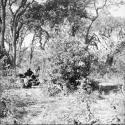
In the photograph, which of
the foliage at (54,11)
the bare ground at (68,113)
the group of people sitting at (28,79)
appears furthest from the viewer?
the foliage at (54,11)

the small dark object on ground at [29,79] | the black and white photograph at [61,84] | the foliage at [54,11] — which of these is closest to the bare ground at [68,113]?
the black and white photograph at [61,84]

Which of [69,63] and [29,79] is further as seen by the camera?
[29,79]

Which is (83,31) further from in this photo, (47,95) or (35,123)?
(35,123)

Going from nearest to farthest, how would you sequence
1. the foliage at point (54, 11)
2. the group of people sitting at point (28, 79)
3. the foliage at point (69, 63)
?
the foliage at point (69, 63) → the group of people sitting at point (28, 79) → the foliage at point (54, 11)

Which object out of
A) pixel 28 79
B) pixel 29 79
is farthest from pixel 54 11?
pixel 28 79

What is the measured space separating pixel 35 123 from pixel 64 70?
599cm

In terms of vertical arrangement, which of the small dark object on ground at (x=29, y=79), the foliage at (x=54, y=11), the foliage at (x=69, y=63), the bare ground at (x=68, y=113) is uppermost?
the foliage at (x=54, y=11)

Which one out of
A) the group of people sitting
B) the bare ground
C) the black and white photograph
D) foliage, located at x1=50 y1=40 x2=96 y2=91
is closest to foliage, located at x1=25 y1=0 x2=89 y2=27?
the black and white photograph

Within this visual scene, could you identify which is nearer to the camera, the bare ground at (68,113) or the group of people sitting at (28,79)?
the bare ground at (68,113)

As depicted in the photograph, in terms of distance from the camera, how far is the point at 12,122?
24.8ft

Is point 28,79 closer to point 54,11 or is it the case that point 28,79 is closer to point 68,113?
point 68,113

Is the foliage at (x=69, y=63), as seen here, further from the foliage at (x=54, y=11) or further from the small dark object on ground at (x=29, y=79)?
the foliage at (x=54, y=11)

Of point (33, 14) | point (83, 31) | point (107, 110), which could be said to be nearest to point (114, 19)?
point (83, 31)

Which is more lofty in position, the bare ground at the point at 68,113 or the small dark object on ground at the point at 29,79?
the small dark object on ground at the point at 29,79
